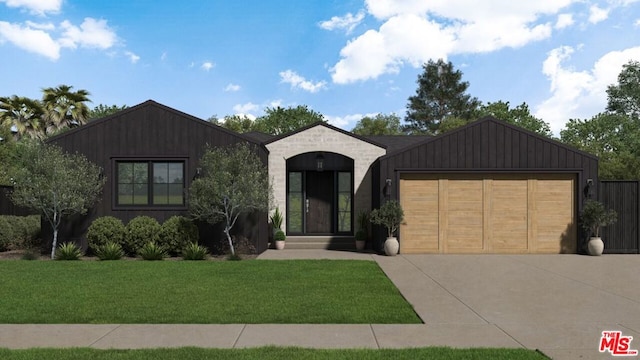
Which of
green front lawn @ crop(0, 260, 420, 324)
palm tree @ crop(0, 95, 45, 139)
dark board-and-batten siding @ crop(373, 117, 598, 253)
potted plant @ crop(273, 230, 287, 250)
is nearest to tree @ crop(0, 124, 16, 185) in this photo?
palm tree @ crop(0, 95, 45, 139)

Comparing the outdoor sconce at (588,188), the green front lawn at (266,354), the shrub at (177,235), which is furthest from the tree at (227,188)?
the outdoor sconce at (588,188)

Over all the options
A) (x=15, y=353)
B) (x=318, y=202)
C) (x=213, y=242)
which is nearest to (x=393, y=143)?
(x=318, y=202)

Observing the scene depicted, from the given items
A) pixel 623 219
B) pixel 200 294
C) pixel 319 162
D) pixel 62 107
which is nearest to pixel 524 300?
pixel 200 294

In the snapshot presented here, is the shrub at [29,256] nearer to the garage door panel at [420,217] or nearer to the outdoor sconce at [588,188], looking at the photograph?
the garage door panel at [420,217]

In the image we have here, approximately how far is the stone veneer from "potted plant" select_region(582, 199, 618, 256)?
692cm

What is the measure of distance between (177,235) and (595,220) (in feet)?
40.9

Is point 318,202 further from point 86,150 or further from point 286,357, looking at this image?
point 286,357

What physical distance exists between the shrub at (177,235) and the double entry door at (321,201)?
15.1 feet

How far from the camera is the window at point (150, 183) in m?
14.6

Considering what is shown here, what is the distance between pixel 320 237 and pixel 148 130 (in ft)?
22.5

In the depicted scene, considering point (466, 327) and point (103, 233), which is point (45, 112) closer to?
point (103, 233)

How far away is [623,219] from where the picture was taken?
1442cm

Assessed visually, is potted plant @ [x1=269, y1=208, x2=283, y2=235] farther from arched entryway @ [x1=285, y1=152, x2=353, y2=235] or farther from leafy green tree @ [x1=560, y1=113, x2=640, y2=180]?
leafy green tree @ [x1=560, y1=113, x2=640, y2=180]

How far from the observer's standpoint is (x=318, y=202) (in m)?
17.8
